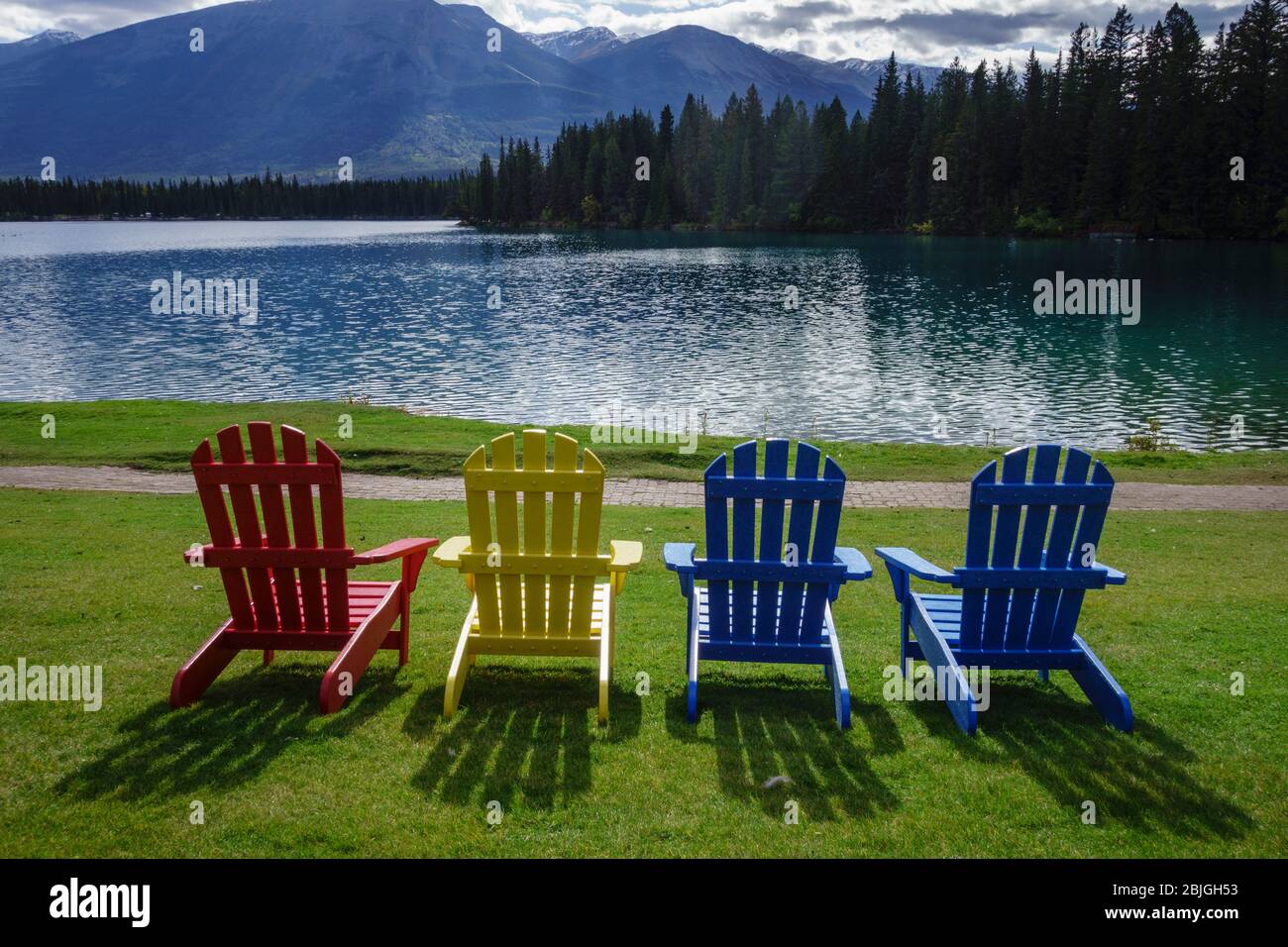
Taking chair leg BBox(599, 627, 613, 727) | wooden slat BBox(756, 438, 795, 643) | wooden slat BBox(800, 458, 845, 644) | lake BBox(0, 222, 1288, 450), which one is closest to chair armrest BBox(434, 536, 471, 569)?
chair leg BBox(599, 627, 613, 727)

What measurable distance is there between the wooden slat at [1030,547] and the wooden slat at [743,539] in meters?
1.73

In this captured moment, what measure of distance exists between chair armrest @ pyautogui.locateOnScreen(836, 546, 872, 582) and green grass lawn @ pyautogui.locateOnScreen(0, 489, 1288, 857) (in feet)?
2.99

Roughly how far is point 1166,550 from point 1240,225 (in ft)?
307

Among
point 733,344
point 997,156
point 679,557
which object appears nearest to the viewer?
point 679,557

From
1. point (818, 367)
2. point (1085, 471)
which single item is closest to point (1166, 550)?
point (1085, 471)

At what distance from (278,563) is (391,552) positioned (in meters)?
0.79

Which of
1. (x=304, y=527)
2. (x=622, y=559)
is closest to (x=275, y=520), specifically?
(x=304, y=527)

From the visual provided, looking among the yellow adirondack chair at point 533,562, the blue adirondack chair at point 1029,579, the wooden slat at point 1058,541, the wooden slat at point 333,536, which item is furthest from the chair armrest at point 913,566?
the wooden slat at point 333,536

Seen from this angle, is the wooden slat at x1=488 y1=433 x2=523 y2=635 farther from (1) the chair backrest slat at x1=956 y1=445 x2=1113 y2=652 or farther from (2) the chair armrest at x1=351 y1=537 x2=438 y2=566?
(1) the chair backrest slat at x1=956 y1=445 x2=1113 y2=652

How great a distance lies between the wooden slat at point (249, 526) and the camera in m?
6.12

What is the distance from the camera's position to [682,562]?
6.56 metres

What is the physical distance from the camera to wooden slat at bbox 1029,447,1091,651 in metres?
6.07

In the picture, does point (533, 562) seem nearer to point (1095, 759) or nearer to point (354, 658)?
point (354, 658)
